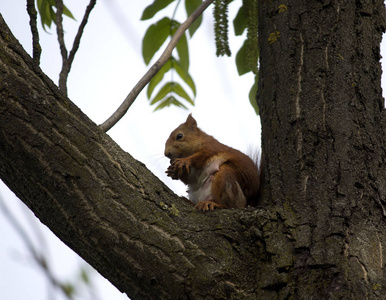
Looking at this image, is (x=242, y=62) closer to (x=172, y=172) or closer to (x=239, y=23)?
(x=239, y=23)

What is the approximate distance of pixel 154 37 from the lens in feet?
9.77

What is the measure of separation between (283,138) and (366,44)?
1.75 ft

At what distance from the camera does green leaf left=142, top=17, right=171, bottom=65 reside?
2.96 m

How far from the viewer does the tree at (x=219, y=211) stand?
165cm

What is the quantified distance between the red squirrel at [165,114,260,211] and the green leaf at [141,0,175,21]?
0.76m

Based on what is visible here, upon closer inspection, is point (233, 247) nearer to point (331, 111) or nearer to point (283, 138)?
point (283, 138)

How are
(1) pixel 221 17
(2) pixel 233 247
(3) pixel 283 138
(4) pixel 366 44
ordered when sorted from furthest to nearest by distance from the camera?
(1) pixel 221 17, (4) pixel 366 44, (3) pixel 283 138, (2) pixel 233 247

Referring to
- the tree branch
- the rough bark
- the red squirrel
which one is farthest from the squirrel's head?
the tree branch

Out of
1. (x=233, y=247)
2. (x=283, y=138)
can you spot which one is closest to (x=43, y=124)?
(x=233, y=247)

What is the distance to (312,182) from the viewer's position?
6.29 ft

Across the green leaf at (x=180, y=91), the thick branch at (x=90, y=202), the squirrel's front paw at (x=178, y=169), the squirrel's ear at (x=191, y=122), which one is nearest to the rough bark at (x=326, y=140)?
the thick branch at (x=90, y=202)

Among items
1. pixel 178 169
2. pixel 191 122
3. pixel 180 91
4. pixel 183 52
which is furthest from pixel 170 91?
pixel 178 169

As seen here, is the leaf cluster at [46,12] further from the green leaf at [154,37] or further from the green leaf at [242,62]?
the green leaf at [242,62]

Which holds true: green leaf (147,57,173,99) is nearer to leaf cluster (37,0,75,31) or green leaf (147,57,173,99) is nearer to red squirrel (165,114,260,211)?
red squirrel (165,114,260,211)
